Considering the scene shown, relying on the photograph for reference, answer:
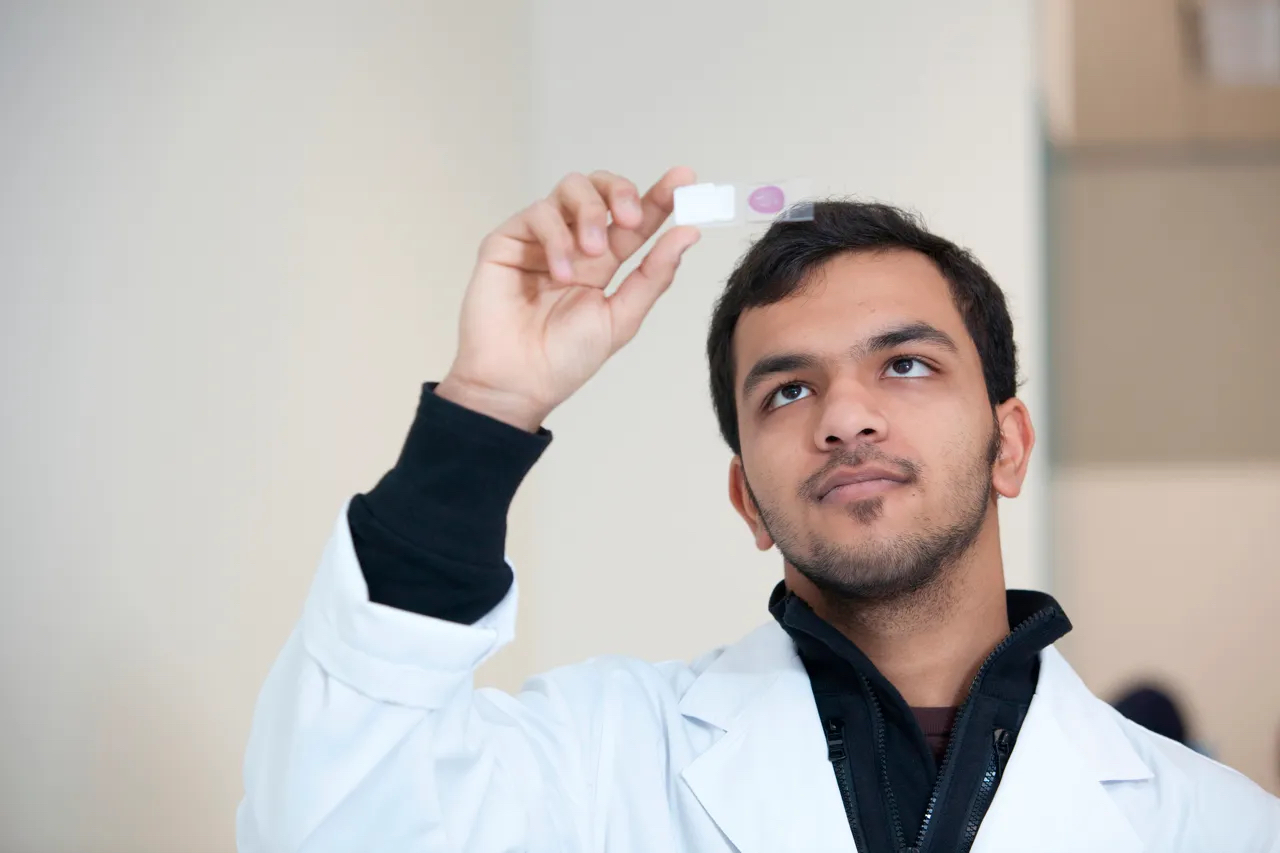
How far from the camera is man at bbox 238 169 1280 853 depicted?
3.31 feet

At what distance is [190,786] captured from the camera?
58.0 inches

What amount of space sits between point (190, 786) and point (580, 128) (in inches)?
61.2

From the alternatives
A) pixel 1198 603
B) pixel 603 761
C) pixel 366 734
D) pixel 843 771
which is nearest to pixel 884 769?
pixel 843 771

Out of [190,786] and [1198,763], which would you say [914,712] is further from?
[190,786]

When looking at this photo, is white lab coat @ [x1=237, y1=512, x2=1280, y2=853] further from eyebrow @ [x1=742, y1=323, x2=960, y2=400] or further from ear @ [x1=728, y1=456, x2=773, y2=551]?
eyebrow @ [x1=742, y1=323, x2=960, y2=400]

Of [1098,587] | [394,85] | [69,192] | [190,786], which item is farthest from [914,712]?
[1098,587]

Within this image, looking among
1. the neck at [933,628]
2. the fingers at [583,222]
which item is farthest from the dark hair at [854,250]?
the fingers at [583,222]

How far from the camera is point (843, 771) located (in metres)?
1.28

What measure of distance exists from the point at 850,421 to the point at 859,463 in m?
0.04

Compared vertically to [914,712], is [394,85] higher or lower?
higher

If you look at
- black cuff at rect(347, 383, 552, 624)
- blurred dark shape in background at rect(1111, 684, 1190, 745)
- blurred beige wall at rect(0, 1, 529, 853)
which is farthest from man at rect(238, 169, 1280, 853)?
blurred dark shape in background at rect(1111, 684, 1190, 745)

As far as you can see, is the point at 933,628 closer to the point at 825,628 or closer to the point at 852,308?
the point at 825,628

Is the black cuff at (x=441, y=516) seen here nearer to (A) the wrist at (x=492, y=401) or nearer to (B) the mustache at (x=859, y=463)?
(A) the wrist at (x=492, y=401)

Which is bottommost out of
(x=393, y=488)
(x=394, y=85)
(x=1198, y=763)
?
(x=1198, y=763)
